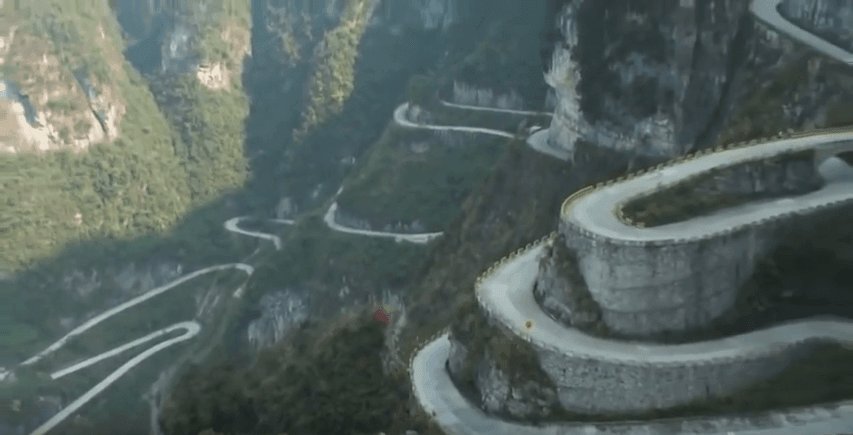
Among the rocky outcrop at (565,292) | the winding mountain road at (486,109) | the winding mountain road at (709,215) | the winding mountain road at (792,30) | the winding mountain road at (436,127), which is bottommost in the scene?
the winding mountain road at (436,127)

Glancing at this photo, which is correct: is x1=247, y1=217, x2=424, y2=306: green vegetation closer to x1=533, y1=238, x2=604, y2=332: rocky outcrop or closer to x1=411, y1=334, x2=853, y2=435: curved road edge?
x1=411, y1=334, x2=853, y2=435: curved road edge

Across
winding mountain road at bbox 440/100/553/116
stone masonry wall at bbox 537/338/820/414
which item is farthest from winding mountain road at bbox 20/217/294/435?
stone masonry wall at bbox 537/338/820/414

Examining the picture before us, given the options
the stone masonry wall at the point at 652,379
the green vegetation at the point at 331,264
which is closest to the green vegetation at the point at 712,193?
the stone masonry wall at the point at 652,379

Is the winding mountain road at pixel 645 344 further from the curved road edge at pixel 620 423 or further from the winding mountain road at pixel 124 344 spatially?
the winding mountain road at pixel 124 344

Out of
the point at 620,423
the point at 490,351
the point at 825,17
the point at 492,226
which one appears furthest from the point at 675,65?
the point at 620,423

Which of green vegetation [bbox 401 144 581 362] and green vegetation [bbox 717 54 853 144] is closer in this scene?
green vegetation [bbox 717 54 853 144]

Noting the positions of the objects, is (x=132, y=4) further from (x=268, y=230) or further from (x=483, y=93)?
(x=483, y=93)
